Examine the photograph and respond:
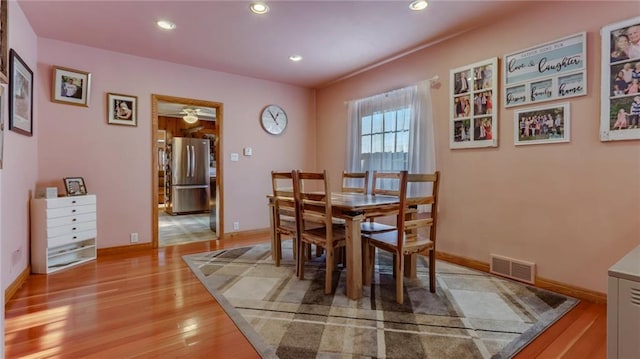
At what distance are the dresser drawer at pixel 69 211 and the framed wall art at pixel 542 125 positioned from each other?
422cm

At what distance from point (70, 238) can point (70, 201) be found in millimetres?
372

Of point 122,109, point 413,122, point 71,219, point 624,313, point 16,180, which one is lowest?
point 624,313

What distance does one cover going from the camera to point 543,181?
2621 mm

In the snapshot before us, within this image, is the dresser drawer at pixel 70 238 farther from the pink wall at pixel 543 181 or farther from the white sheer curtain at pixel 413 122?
the pink wall at pixel 543 181

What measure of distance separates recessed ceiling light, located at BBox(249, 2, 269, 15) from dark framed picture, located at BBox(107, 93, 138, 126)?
2058 mm

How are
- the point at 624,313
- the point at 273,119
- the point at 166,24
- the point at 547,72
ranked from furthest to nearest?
the point at 273,119 < the point at 166,24 < the point at 547,72 < the point at 624,313

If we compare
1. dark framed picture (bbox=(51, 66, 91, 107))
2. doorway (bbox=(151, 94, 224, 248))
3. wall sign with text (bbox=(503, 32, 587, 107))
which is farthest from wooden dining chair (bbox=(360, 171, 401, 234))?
dark framed picture (bbox=(51, 66, 91, 107))

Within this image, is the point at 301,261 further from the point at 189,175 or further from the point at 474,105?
the point at 189,175

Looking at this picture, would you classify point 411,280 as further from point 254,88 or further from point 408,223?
point 254,88

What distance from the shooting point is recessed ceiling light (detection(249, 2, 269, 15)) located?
8.47 ft

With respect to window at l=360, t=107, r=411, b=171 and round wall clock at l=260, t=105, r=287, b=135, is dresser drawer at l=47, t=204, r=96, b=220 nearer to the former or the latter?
round wall clock at l=260, t=105, r=287, b=135

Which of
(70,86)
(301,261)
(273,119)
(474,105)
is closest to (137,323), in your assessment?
(301,261)

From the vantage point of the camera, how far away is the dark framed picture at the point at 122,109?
364 cm

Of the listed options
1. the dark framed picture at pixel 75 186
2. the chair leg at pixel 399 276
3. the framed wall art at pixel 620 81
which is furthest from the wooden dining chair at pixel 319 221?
the dark framed picture at pixel 75 186
